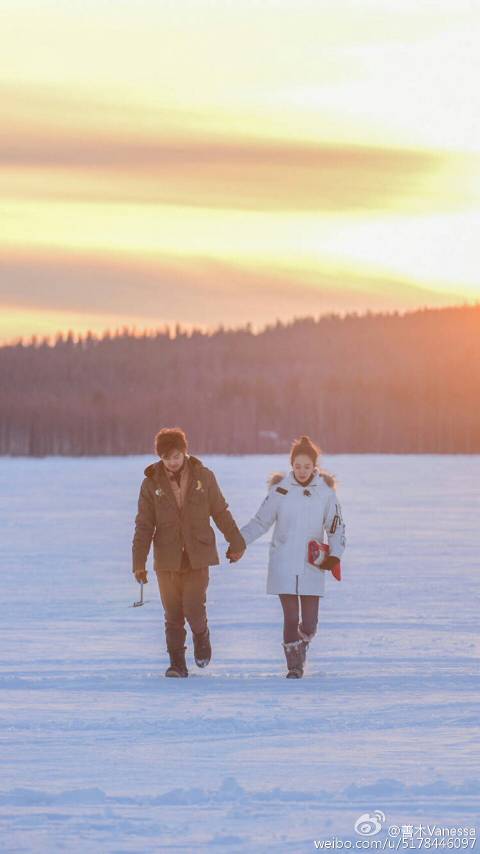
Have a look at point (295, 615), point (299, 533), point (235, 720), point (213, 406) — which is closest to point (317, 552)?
point (299, 533)

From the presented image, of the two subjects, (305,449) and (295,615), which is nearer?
(305,449)

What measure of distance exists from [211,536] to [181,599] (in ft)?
1.39

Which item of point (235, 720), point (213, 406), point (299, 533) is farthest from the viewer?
point (213, 406)

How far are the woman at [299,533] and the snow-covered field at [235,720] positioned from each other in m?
0.41

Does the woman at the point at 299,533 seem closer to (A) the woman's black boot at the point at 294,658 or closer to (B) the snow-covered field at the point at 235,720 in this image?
(A) the woman's black boot at the point at 294,658

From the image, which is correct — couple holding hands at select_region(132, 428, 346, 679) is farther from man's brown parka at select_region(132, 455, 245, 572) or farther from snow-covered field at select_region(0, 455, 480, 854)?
snow-covered field at select_region(0, 455, 480, 854)

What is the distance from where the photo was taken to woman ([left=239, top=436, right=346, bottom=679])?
27.3ft

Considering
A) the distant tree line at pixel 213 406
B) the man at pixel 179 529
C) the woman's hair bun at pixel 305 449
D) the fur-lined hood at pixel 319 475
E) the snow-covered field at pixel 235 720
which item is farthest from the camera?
the distant tree line at pixel 213 406

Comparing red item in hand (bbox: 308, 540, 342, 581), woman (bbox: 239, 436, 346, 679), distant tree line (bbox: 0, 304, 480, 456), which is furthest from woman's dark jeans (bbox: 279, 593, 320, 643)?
distant tree line (bbox: 0, 304, 480, 456)

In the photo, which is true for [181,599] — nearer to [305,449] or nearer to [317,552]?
[317,552]

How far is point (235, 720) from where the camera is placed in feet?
22.4

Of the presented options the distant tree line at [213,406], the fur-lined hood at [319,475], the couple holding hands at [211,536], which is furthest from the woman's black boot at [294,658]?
the distant tree line at [213,406]

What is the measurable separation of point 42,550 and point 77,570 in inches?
127

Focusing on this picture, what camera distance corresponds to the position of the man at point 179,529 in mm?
8141
